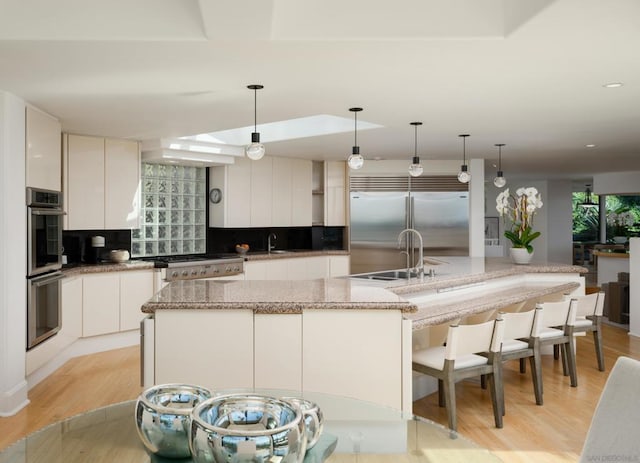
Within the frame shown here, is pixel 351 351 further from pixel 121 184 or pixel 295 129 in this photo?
pixel 121 184

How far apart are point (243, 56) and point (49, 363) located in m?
3.45

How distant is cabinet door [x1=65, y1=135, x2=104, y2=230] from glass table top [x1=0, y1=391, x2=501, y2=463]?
4.19 metres

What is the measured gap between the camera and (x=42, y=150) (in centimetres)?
451

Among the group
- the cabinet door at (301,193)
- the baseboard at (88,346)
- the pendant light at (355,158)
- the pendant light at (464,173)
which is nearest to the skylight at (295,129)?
the pendant light at (355,158)

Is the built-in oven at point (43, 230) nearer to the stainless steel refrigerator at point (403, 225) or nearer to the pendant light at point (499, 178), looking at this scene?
the stainless steel refrigerator at point (403, 225)

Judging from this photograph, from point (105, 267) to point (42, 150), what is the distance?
1.56 meters

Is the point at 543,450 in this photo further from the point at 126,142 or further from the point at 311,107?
the point at 126,142

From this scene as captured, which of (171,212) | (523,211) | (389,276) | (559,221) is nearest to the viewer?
(389,276)

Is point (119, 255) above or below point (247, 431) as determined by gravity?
above

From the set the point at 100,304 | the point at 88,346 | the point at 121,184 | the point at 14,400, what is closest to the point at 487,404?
the point at 14,400

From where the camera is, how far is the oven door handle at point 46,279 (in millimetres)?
4332

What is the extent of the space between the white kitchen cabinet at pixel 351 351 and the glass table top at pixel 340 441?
1058mm

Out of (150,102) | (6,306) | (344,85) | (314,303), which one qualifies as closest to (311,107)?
(344,85)

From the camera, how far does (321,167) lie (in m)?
8.45
